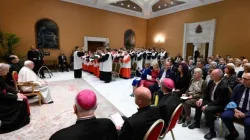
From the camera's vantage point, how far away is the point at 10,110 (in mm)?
2834

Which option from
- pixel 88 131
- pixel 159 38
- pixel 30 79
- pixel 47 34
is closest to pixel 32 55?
pixel 47 34

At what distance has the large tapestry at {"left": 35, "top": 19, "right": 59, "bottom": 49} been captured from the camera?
31.4 feet

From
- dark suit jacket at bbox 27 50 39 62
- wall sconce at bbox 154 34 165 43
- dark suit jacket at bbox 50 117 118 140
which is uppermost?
wall sconce at bbox 154 34 165 43

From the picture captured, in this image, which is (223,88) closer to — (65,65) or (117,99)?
(117,99)

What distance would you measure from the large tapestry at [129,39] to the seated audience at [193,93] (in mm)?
10731

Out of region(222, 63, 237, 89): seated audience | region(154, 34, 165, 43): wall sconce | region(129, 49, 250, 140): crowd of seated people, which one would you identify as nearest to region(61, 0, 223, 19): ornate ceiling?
region(154, 34, 165, 43): wall sconce

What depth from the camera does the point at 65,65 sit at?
1030 centimetres

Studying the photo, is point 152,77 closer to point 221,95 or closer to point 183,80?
point 183,80

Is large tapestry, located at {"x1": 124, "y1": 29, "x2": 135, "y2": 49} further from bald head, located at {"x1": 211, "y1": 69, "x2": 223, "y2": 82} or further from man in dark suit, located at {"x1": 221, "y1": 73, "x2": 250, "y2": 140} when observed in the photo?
man in dark suit, located at {"x1": 221, "y1": 73, "x2": 250, "y2": 140}

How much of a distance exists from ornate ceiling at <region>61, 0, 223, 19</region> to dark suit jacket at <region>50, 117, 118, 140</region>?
11396 mm

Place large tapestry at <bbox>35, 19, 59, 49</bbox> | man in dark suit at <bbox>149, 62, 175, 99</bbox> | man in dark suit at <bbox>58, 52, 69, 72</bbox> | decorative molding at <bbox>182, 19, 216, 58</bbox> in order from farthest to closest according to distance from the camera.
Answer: decorative molding at <bbox>182, 19, 216, 58</bbox>
man in dark suit at <bbox>58, 52, 69, 72</bbox>
large tapestry at <bbox>35, 19, 59, 49</bbox>
man in dark suit at <bbox>149, 62, 175, 99</bbox>

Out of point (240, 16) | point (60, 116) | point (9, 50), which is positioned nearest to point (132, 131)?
point (60, 116)

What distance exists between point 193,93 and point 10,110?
12.4ft

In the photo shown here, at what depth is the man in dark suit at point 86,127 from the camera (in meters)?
1.09
